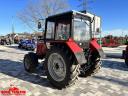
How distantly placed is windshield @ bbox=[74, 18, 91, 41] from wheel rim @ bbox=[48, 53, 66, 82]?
88 cm

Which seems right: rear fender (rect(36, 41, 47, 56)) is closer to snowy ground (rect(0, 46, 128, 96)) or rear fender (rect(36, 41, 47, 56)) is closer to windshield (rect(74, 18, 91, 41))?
snowy ground (rect(0, 46, 128, 96))

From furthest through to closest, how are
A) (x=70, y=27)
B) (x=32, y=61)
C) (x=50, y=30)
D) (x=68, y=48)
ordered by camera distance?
(x=32, y=61), (x=50, y=30), (x=70, y=27), (x=68, y=48)

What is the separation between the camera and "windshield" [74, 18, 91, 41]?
6594 mm

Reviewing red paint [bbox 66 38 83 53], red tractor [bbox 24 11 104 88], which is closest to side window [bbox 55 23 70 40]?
red tractor [bbox 24 11 104 88]

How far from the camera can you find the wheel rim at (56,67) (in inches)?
250

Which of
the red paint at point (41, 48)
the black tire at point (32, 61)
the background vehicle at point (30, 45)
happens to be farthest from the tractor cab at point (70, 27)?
the background vehicle at point (30, 45)

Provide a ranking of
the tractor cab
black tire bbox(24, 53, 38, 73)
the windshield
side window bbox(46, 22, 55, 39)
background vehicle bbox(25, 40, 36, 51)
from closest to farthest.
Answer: the tractor cab, the windshield, side window bbox(46, 22, 55, 39), black tire bbox(24, 53, 38, 73), background vehicle bbox(25, 40, 36, 51)

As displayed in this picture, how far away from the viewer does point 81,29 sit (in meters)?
6.87

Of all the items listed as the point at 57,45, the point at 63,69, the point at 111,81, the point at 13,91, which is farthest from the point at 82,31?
the point at 13,91

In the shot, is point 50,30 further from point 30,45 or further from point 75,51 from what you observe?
point 30,45

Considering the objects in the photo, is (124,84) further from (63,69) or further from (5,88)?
(5,88)

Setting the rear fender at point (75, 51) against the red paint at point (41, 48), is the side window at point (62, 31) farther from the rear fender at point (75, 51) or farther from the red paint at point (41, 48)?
the red paint at point (41, 48)

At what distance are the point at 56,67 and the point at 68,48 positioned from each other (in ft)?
3.10

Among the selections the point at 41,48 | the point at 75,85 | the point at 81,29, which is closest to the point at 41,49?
the point at 41,48
